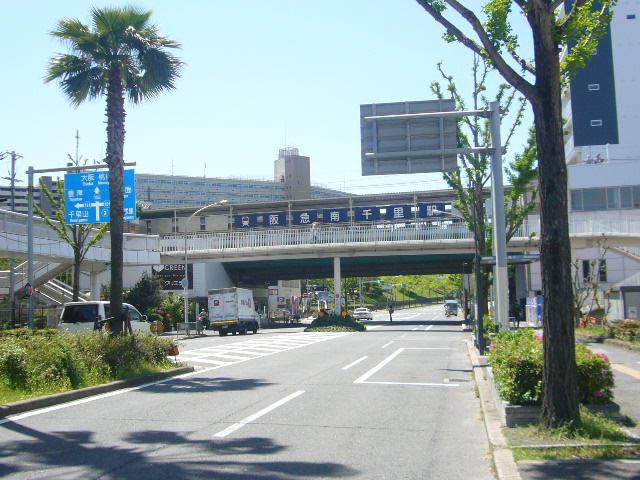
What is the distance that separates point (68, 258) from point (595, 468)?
30.1 m

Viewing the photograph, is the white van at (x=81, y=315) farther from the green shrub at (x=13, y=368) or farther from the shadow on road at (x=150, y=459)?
the shadow on road at (x=150, y=459)

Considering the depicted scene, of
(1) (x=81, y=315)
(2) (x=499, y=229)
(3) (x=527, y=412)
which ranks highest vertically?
(2) (x=499, y=229)

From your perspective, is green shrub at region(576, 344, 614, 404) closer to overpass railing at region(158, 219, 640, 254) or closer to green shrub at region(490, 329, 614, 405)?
green shrub at region(490, 329, 614, 405)

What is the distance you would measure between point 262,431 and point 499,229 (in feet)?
28.2

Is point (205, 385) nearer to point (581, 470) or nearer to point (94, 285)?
point (581, 470)

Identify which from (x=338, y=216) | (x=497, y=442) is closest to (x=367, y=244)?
(x=338, y=216)

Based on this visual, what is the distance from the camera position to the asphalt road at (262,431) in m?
7.32

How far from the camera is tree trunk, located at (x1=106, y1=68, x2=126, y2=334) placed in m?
16.8

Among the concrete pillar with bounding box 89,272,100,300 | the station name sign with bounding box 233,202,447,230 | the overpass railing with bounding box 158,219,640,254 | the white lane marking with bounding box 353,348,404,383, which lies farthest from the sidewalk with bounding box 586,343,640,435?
the station name sign with bounding box 233,202,447,230

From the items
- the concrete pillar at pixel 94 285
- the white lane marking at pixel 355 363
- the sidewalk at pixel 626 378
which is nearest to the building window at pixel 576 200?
the sidewalk at pixel 626 378

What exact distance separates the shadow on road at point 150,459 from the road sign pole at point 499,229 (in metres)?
8.83

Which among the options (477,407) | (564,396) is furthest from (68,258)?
(564,396)

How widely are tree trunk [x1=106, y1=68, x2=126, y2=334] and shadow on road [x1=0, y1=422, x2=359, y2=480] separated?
7635mm

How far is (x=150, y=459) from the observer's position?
25.4 ft
